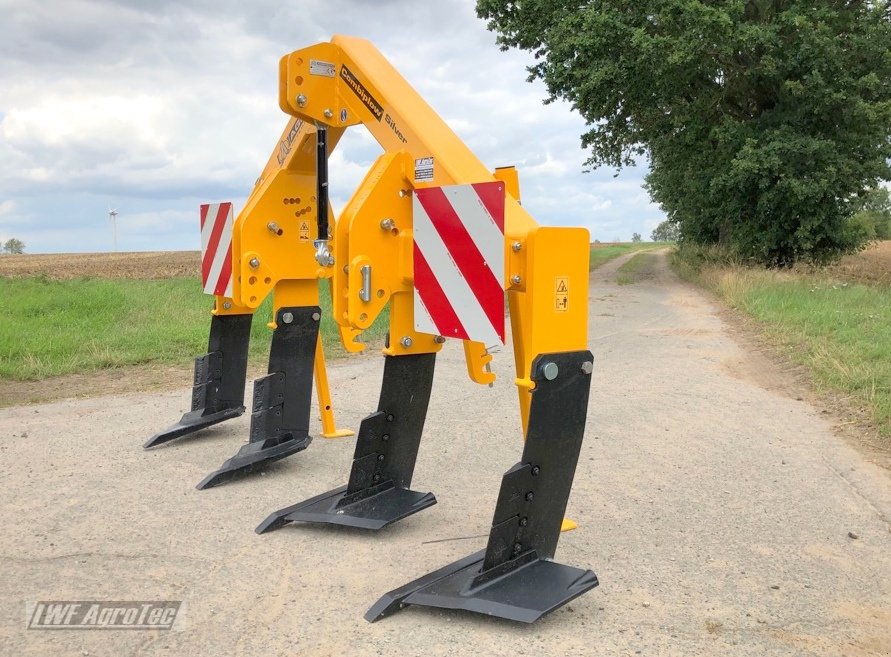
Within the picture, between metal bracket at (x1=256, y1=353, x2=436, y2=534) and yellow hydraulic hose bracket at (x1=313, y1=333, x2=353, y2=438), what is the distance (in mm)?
1621

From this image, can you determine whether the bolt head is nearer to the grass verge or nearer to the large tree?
the grass verge

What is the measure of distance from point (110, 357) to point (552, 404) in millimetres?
7234

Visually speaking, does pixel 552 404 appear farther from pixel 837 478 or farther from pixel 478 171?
pixel 837 478

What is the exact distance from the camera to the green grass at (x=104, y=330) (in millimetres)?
9062

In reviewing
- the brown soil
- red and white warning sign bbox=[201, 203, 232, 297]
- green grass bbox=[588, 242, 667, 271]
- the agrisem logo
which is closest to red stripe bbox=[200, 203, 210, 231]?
red and white warning sign bbox=[201, 203, 232, 297]

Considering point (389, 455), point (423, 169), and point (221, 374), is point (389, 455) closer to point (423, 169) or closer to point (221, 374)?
point (423, 169)

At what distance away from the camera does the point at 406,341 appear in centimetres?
417

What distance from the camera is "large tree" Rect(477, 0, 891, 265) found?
63.8 ft

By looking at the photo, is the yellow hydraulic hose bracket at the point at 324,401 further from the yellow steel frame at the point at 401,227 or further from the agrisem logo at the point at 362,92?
the agrisem logo at the point at 362,92

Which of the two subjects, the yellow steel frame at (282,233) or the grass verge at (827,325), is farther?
the grass verge at (827,325)

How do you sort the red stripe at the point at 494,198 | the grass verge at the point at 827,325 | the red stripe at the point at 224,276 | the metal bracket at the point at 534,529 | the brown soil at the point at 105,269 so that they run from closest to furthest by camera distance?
1. the metal bracket at the point at 534,529
2. the red stripe at the point at 494,198
3. the red stripe at the point at 224,276
4. the grass verge at the point at 827,325
5. the brown soil at the point at 105,269

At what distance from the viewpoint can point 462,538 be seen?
13.2 ft

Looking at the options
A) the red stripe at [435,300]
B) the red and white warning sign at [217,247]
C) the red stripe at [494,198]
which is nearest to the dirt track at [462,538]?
the red stripe at [435,300]

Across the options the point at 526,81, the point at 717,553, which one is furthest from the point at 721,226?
the point at 717,553
